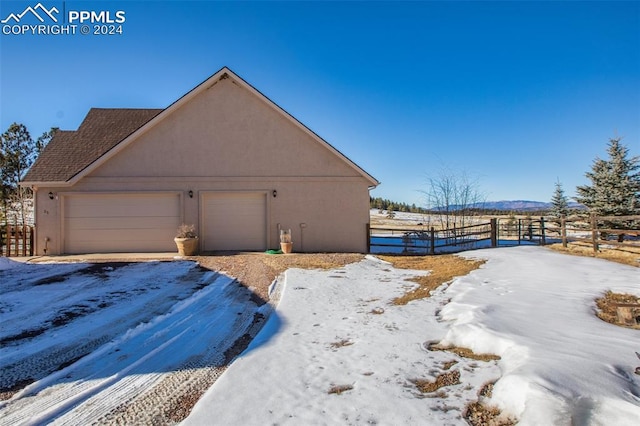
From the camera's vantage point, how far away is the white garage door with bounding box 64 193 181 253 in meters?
11.3

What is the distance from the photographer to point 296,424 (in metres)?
2.31

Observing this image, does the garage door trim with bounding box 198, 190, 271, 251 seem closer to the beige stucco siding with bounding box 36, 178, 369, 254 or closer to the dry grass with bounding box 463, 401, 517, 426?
the beige stucco siding with bounding box 36, 178, 369, 254

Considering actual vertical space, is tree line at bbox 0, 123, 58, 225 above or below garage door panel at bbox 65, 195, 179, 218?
above

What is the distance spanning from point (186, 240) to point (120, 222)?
2744 millimetres

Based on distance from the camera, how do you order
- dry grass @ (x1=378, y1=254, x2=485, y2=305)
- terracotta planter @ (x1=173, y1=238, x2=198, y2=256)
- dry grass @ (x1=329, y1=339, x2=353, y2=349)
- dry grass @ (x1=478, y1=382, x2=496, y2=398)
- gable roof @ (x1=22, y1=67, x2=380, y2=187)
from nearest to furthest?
1. dry grass @ (x1=478, y1=382, x2=496, y2=398)
2. dry grass @ (x1=329, y1=339, x2=353, y2=349)
3. dry grass @ (x1=378, y1=254, x2=485, y2=305)
4. terracotta planter @ (x1=173, y1=238, x2=198, y2=256)
5. gable roof @ (x1=22, y1=67, x2=380, y2=187)

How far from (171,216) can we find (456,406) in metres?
11.1

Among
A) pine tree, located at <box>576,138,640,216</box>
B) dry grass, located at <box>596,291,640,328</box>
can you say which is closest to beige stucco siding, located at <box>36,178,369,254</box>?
dry grass, located at <box>596,291,640,328</box>

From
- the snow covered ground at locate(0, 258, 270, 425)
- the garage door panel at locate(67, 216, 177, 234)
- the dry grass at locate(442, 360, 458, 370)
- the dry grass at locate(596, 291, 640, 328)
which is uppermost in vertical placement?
the garage door panel at locate(67, 216, 177, 234)

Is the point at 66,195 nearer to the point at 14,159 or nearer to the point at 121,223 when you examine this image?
the point at 121,223

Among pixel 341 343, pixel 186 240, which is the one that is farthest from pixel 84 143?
pixel 341 343

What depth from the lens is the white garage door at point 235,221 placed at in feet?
38.7

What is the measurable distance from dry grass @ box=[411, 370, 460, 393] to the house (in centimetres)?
924

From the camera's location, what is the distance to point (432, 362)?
318 centimetres

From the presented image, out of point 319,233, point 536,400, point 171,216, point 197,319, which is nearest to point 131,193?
point 171,216
